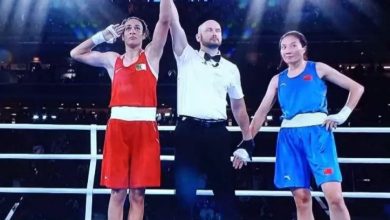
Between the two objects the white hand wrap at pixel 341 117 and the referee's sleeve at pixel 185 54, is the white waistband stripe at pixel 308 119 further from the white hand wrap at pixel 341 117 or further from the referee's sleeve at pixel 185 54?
the referee's sleeve at pixel 185 54

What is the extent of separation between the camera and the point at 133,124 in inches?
106

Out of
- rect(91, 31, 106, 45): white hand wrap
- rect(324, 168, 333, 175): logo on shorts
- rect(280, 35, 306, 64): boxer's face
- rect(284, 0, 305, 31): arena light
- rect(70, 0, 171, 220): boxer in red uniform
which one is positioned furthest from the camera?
rect(284, 0, 305, 31): arena light

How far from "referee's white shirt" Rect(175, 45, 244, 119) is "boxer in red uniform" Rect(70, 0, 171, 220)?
0.62 feet

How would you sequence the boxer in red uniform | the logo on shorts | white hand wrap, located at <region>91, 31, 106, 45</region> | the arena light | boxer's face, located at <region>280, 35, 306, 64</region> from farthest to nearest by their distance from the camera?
the arena light → white hand wrap, located at <region>91, 31, 106, 45</region> → boxer's face, located at <region>280, 35, 306, 64</region> → the boxer in red uniform → the logo on shorts

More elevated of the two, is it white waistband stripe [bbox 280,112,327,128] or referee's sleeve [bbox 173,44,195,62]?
referee's sleeve [bbox 173,44,195,62]

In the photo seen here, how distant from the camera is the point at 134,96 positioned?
8.96ft

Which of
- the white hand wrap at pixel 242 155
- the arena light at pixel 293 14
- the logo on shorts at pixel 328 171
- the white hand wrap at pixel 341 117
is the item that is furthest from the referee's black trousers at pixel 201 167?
the arena light at pixel 293 14

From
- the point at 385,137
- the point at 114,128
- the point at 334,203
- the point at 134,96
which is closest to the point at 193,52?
the point at 134,96

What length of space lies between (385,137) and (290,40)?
353 inches

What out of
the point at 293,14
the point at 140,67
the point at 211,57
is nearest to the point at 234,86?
the point at 211,57

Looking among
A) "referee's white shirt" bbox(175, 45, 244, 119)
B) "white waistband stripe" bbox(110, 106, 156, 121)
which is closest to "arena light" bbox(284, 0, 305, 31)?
"referee's white shirt" bbox(175, 45, 244, 119)

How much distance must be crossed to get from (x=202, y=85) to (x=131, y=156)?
24.3 inches

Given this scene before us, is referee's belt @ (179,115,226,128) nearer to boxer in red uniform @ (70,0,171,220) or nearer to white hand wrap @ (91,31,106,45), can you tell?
boxer in red uniform @ (70,0,171,220)

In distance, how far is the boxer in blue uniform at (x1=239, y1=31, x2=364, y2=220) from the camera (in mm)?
2555
